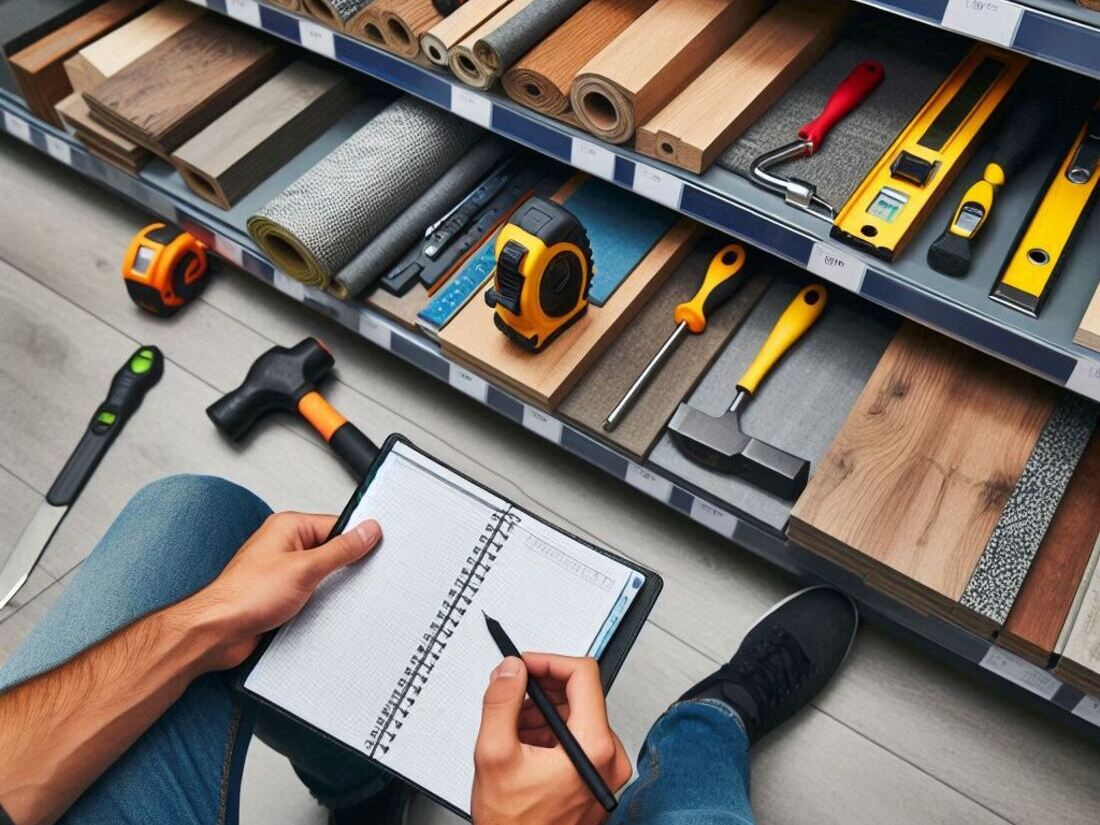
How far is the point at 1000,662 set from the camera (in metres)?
1.49

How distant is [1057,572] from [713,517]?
1.79 feet

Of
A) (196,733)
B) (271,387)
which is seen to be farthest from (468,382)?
(196,733)

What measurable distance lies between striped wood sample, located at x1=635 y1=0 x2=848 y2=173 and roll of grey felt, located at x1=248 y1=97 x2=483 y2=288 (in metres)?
0.51

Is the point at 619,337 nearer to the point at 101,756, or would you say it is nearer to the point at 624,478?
the point at 624,478

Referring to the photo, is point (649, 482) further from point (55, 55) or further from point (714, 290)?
point (55, 55)

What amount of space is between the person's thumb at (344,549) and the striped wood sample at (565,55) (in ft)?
2.79

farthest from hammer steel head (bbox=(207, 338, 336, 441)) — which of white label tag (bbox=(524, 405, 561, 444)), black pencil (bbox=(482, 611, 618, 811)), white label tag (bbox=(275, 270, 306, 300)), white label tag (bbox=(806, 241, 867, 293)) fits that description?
black pencil (bbox=(482, 611, 618, 811))

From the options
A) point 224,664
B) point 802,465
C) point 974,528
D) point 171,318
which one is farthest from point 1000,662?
point 171,318

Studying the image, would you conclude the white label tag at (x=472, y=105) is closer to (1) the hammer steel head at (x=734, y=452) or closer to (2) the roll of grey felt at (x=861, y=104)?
(2) the roll of grey felt at (x=861, y=104)

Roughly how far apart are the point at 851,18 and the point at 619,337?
2.46 feet

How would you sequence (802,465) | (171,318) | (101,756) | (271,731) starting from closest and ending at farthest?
1. (101,756)
2. (271,731)
3. (802,465)
4. (171,318)

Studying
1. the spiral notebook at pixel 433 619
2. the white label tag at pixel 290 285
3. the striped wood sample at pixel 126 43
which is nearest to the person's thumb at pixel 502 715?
the spiral notebook at pixel 433 619

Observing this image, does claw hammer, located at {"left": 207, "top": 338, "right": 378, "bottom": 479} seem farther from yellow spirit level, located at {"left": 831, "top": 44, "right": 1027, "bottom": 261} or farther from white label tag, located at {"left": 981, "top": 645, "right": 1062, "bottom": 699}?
white label tag, located at {"left": 981, "top": 645, "right": 1062, "bottom": 699}

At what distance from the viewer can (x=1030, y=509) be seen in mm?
1490
